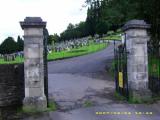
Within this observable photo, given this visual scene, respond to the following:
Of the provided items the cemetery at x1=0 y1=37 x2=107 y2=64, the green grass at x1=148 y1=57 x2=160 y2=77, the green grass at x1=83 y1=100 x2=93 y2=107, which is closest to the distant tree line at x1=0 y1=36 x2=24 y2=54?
the cemetery at x1=0 y1=37 x2=107 y2=64

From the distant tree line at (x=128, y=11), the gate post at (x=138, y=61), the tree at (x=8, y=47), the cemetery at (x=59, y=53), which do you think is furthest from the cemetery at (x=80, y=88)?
the tree at (x=8, y=47)

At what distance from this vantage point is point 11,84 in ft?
48.1

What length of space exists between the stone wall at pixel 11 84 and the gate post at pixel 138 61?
13.1 feet

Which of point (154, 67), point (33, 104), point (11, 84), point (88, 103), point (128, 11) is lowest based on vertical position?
point (88, 103)

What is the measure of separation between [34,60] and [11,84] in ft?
4.45

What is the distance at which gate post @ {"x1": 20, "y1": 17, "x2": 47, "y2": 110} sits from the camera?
13953 millimetres

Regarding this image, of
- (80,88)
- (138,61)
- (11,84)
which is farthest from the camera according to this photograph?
(80,88)

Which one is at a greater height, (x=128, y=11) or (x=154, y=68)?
(x=128, y=11)

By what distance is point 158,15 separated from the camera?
75.5ft

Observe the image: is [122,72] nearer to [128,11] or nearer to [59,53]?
[128,11]

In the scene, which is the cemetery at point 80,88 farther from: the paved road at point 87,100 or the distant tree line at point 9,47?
the distant tree line at point 9,47

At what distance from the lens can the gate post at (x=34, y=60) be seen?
1395 cm

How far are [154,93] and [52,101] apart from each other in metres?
3.97

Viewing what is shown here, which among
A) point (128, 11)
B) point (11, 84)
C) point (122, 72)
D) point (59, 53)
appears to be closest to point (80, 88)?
point (122, 72)
